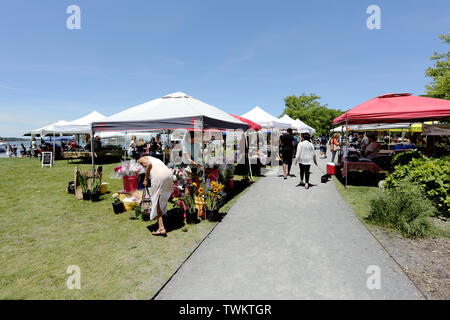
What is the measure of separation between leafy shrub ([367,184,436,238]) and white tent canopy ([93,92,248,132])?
4.46 m

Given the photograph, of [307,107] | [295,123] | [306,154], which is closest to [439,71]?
[295,123]

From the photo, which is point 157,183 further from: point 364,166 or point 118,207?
point 364,166

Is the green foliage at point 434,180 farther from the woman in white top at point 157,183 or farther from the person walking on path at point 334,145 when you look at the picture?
the person walking on path at point 334,145

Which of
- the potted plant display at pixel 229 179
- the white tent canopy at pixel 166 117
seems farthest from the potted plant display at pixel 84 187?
the potted plant display at pixel 229 179

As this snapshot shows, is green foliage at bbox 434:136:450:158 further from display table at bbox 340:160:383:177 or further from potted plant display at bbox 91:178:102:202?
potted plant display at bbox 91:178:102:202

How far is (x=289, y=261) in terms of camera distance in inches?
139

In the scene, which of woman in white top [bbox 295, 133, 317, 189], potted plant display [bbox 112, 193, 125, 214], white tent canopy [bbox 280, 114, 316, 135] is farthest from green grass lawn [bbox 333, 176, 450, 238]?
white tent canopy [bbox 280, 114, 316, 135]

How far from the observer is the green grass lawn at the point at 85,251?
119 inches

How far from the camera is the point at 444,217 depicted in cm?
537

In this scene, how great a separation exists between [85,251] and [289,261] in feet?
11.3

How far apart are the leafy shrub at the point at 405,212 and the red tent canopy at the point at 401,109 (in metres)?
3.47

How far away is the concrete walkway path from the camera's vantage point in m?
2.82

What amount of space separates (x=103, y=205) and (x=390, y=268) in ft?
23.0
